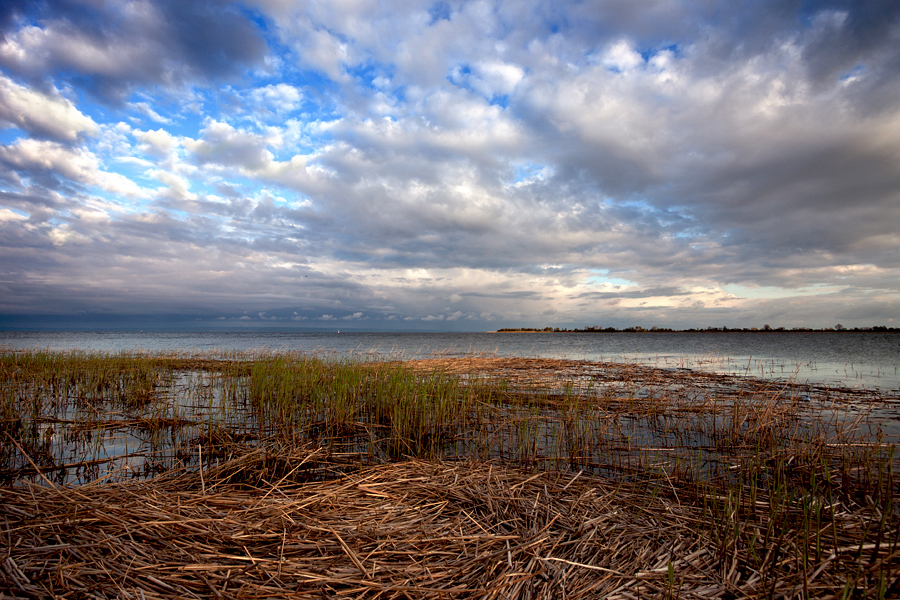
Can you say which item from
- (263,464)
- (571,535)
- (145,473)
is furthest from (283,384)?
(571,535)

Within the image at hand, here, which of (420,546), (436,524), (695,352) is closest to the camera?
(420,546)

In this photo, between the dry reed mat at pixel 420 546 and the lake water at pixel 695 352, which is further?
the lake water at pixel 695 352

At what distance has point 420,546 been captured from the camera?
3.05 m

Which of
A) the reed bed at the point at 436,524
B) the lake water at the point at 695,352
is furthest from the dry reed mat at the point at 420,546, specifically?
the lake water at the point at 695,352

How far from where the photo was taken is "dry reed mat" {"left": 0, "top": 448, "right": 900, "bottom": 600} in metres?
2.49

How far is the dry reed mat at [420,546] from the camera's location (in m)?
2.49

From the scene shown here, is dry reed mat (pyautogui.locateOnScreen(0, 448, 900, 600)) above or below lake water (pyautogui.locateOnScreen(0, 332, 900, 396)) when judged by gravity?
above

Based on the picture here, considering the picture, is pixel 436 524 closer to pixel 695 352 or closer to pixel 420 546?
pixel 420 546

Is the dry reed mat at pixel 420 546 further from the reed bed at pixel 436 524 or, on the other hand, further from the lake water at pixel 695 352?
the lake water at pixel 695 352

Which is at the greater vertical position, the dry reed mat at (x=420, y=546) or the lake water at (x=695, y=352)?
the dry reed mat at (x=420, y=546)

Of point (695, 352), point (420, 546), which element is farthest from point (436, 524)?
point (695, 352)

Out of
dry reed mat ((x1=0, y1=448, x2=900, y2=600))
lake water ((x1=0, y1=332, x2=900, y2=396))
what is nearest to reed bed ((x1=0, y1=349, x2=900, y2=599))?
dry reed mat ((x1=0, y1=448, x2=900, y2=600))

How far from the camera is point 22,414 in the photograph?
27.3 feet

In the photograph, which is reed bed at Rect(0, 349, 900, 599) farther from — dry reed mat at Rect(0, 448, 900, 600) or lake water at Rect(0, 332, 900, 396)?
lake water at Rect(0, 332, 900, 396)
